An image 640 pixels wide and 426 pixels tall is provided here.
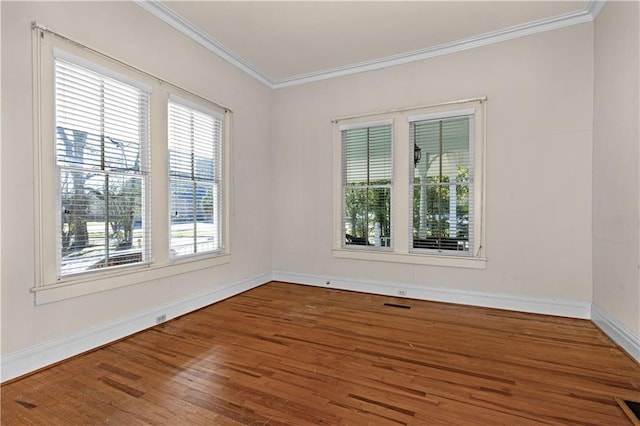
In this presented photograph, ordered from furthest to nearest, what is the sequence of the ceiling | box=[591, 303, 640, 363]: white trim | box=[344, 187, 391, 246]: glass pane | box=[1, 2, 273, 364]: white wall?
box=[344, 187, 391, 246]: glass pane, the ceiling, box=[591, 303, 640, 363]: white trim, box=[1, 2, 273, 364]: white wall

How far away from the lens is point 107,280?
2879 mm

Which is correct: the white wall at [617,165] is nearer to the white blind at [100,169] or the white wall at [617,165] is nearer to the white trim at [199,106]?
the white trim at [199,106]

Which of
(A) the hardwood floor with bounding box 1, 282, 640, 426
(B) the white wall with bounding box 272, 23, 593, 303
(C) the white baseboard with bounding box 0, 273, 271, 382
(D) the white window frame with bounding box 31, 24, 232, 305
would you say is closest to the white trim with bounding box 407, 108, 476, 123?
(B) the white wall with bounding box 272, 23, 593, 303

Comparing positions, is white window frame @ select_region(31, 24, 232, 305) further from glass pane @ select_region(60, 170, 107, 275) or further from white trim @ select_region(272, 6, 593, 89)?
white trim @ select_region(272, 6, 593, 89)

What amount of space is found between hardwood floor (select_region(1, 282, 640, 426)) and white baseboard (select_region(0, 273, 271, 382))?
0.09 metres

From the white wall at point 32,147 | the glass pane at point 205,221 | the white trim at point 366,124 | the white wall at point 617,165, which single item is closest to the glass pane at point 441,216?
the white trim at point 366,124

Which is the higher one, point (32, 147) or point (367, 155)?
point (367, 155)

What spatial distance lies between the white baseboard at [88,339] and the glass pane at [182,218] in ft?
2.11

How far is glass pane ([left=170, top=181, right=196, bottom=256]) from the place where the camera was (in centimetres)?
359

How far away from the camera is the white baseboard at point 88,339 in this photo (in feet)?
7.49

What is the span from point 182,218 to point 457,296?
12.2ft

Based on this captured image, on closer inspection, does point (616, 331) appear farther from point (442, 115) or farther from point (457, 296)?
point (442, 115)

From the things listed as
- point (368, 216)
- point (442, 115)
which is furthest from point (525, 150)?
point (368, 216)

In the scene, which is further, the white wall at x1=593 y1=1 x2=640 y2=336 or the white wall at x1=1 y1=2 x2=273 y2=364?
the white wall at x1=593 y1=1 x2=640 y2=336
